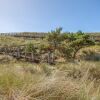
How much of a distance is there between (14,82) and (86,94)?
117 cm

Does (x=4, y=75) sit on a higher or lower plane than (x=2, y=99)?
higher

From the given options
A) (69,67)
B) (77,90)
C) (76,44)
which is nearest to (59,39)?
(76,44)

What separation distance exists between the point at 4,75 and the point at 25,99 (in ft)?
2.09

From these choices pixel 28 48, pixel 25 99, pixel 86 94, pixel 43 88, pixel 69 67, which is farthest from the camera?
pixel 28 48

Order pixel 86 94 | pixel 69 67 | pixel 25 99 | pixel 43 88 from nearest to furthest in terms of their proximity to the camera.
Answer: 1. pixel 25 99
2. pixel 43 88
3. pixel 86 94
4. pixel 69 67

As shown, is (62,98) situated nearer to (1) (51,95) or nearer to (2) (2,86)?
(1) (51,95)

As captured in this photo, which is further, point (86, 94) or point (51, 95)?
point (86, 94)

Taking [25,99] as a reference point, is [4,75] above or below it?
above

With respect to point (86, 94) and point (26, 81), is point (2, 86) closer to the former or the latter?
point (26, 81)

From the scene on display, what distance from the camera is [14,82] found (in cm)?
406

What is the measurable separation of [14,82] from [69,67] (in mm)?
7768

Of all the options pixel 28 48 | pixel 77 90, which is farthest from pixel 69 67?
pixel 28 48

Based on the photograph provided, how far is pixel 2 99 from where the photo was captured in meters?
3.83

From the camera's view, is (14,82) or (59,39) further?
(59,39)
